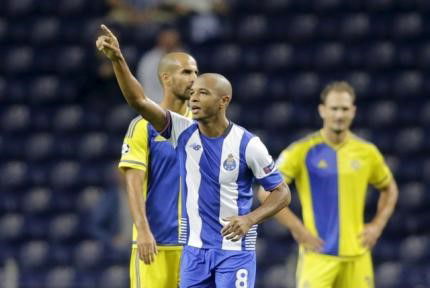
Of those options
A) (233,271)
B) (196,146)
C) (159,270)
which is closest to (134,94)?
(196,146)

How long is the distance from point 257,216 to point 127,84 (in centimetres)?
97

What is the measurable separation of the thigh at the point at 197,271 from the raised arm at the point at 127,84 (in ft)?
2.32

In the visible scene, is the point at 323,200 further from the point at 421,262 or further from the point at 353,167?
the point at 421,262

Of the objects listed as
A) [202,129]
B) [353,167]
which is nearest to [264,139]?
[353,167]

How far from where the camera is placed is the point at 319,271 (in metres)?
8.68

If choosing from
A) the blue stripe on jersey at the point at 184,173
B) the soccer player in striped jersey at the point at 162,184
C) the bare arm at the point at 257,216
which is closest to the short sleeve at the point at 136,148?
the soccer player in striped jersey at the point at 162,184

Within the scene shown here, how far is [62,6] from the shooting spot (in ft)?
46.7

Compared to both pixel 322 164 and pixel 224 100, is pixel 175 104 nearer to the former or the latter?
pixel 224 100

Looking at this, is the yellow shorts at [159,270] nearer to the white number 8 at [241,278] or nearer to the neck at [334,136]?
the white number 8 at [241,278]

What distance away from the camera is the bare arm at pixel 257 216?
6727 mm

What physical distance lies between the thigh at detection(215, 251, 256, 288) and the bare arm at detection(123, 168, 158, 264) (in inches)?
19.7

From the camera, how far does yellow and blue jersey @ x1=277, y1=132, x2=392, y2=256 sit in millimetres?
8750

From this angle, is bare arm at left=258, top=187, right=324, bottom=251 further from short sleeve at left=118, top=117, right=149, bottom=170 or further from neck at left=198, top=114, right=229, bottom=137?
neck at left=198, top=114, right=229, bottom=137

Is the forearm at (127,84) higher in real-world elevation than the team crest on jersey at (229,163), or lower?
higher
